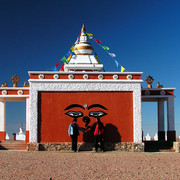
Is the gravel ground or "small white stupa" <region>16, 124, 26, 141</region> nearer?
the gravel ground

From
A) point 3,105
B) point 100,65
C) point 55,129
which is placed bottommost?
point 55,129

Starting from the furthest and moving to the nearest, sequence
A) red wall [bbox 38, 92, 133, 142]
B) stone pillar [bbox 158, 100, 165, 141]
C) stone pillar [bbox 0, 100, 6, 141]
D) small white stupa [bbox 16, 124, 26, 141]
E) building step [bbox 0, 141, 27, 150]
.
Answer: small white stupa [bbox 16, 124, 26, 141], stone pillar [bbox 158, 100, 165, 141], stone pillar [bbox 0, 100, 6, 141], building step [bbox 0, 141, 27, 150], red wall [bbox 38, 92, 133, 142]

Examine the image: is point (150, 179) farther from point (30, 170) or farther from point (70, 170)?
point (30, 170)

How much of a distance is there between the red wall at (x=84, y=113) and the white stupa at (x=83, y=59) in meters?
4.90

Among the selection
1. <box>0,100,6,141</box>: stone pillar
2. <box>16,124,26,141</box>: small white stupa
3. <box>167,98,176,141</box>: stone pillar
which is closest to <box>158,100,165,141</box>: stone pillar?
<box>167,98,176,141</box>: stone pillar

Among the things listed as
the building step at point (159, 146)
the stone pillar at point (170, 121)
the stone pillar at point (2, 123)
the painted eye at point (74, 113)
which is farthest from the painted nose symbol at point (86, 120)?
the stone pillar at point (2, 123)

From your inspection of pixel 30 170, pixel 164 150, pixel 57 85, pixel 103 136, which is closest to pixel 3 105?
pixel 57 85

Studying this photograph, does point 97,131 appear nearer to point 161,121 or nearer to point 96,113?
point 96,113

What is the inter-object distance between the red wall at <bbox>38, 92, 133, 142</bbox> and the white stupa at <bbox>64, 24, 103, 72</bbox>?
16.1 ft

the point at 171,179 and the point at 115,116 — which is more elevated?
the point at 115,116

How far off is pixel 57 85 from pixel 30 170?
25.3 ft

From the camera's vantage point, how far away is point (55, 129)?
17.1 meters

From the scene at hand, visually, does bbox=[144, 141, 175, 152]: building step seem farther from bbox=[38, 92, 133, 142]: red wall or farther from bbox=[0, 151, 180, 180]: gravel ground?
bbox=[0, 151, 180, 180]: gravel ground

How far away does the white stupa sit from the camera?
22.0 m
